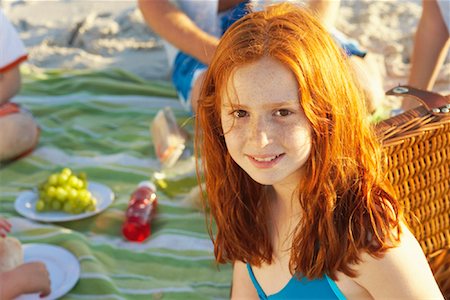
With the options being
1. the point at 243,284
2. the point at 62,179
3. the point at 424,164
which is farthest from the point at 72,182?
the point at 424,164

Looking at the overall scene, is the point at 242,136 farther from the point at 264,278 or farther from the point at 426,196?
the point at 426,196

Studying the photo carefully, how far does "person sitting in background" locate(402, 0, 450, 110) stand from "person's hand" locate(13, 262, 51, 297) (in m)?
1.32

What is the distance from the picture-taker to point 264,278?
128 cm

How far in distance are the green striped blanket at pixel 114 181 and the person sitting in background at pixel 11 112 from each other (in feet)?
0.15

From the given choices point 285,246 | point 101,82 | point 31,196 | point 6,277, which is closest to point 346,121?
point 285,246

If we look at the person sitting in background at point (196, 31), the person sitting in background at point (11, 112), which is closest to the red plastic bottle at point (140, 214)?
the person sitting in background at point (196, 31)

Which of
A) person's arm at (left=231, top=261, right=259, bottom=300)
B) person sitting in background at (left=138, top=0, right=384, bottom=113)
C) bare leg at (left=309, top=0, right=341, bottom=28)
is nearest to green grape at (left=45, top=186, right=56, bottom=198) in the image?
person sitting in background at (left=138, top=0, right=384, bottom=113)

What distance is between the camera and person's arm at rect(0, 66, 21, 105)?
240 centimetres

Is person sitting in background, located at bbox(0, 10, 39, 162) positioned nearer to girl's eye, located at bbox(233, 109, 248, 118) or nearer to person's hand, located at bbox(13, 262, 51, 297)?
person's hand, located at bbox(13, 262, 51, 297)

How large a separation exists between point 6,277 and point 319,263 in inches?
30.0

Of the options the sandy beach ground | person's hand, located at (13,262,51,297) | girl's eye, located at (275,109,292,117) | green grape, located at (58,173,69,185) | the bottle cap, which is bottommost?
the sandy beach ground

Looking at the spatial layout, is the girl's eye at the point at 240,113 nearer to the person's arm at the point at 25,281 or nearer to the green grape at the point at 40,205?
the person's arm at the point at 25,281

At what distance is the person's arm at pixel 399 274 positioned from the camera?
1.08 metres

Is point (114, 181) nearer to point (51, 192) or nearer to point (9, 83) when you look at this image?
point (51, 192)
